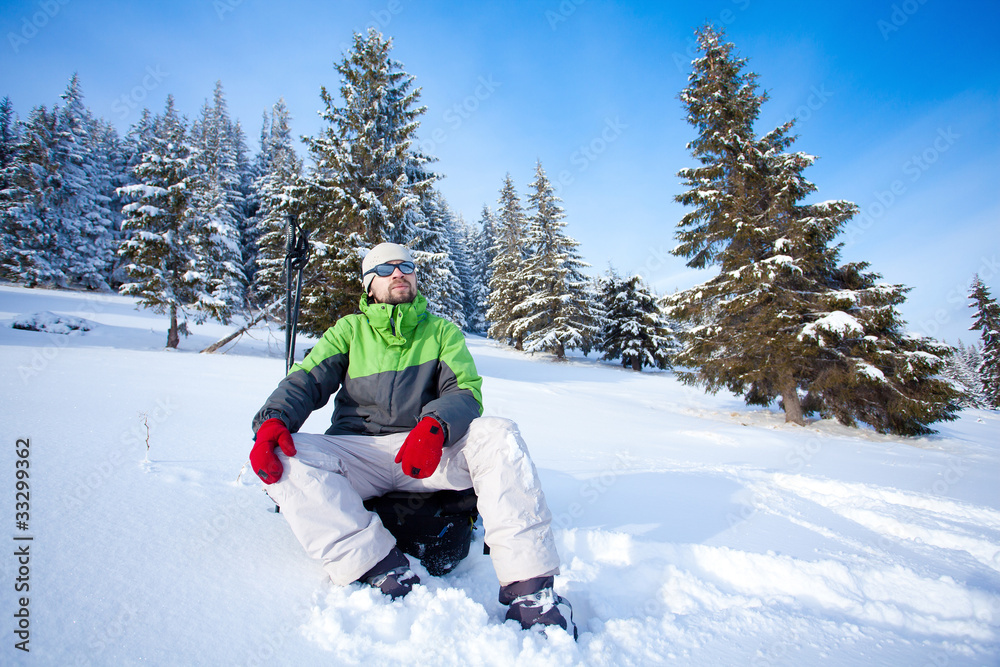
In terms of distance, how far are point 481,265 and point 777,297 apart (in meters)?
30.0

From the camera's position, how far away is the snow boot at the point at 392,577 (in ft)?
4.77

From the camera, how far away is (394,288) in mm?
2270

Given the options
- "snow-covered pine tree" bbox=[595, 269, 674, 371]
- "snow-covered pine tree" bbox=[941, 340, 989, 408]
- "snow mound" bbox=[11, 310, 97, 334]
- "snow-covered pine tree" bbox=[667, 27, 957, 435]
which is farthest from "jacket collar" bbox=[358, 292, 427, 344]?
"snow-covered pine tree" bbox=[595, 269, 674, 371]

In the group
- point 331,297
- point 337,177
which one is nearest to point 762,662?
point 331,297

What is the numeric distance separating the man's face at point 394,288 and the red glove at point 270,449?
2.93 feet

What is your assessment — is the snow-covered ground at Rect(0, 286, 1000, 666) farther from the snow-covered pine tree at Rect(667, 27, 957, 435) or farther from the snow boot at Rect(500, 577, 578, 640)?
the snow-covered pine tree at Rect(667, 27, 957, 435)

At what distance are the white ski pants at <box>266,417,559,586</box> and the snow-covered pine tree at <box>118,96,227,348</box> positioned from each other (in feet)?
45.4

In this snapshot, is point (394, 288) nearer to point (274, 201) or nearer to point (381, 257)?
point (381, 257)

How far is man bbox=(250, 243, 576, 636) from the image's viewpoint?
4.87ft

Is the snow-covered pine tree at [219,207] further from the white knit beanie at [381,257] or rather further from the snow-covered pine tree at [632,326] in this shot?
the snow-covered pine tree at [632,326]

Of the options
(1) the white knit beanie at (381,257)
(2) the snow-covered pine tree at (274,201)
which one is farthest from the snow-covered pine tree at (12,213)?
(1) the white knit beanie at (381,257)

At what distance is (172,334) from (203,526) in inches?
569

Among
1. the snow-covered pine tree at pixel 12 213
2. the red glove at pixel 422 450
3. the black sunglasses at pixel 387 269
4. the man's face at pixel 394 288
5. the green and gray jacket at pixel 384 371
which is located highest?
the snow-covered pine tree at pixel 12 213

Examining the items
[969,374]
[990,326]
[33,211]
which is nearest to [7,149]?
[33,211]
